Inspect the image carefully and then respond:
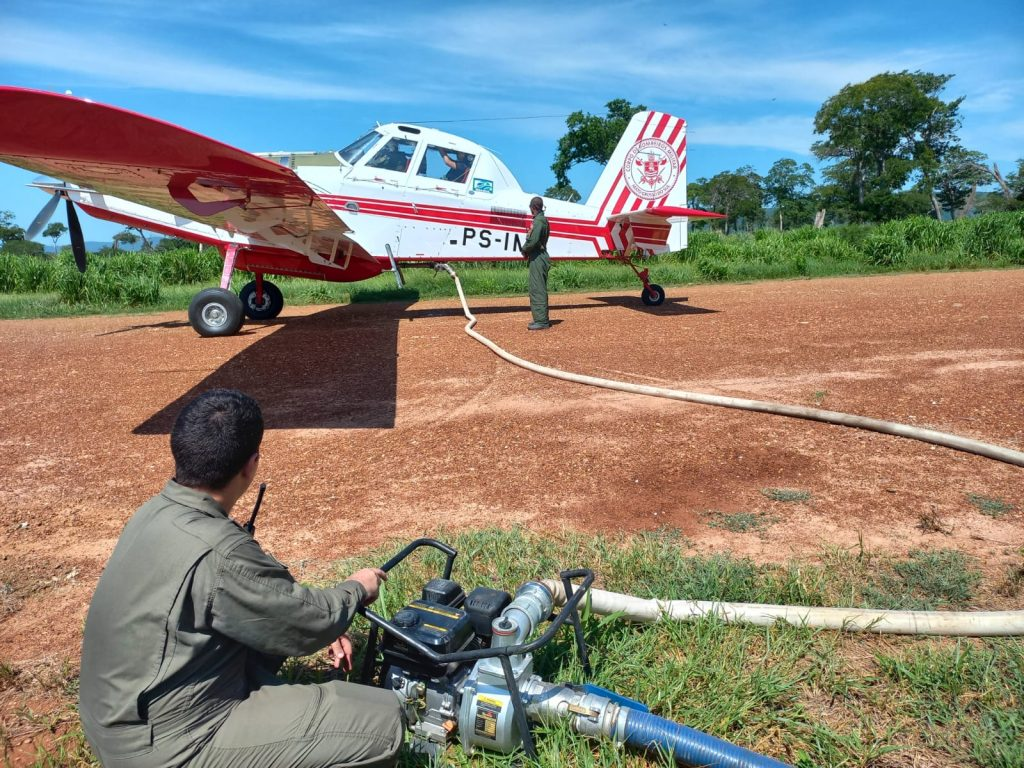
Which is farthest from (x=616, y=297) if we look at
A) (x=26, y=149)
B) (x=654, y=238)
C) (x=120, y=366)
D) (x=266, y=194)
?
(x=26, y=149)

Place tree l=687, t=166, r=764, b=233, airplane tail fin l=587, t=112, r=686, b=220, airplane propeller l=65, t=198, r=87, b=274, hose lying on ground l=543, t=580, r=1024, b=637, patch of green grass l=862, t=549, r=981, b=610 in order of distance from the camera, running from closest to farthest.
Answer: hose lying on ground l=543, t=580, r=1024, b=637 < patch of green grass l=862, t=549, r=981, b=610 < airplane propeller l=65, t=198, r=87, b=274 < airplane tail fin l=587, t=112, r=686, b=220 < tree l=687, t=166, r=764, b=233

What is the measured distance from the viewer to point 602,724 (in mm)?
1886

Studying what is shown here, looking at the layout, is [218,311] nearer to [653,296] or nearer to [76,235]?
[76,235]

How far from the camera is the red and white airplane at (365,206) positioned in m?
6.96

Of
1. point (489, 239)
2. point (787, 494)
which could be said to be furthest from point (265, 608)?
point (489, 239)

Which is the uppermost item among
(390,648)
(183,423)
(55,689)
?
(183,423)

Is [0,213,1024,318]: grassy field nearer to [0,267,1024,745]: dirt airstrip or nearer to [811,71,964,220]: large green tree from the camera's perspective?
[0,267,1024,745]: dirt airstrip

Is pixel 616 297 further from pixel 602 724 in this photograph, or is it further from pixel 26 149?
pixel 602 724

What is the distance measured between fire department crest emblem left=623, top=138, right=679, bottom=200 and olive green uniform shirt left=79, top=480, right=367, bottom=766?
41.7ft

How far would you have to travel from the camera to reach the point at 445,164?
1133 cm

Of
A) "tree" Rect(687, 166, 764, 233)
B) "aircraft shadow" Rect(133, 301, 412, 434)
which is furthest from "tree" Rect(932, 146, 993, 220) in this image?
"aircraft shadow" Rect(133, 301, 412, 434)

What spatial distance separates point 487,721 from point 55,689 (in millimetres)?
1763

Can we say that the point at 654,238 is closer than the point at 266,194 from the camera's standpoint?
No

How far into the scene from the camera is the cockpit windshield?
10898mm
